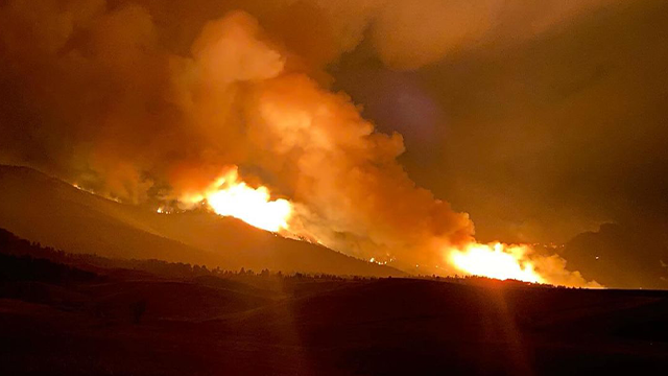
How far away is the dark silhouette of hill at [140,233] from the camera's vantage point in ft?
175

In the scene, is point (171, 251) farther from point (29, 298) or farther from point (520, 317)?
point (520, 317)

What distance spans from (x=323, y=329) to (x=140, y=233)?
4263 centimetres

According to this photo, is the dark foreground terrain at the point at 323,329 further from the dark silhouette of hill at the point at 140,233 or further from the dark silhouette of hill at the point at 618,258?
the dark silhouette of hill at the point at 618,258

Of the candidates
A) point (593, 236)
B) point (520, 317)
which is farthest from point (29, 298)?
point (593, 236)

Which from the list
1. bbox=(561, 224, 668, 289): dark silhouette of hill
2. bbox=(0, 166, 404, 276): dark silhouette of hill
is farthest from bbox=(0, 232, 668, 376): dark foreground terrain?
bbox=(561, 224, 668, 289): dark silhouette of hill

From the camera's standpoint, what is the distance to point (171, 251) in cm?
5522

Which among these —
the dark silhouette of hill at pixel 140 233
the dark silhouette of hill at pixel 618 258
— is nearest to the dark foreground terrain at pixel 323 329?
the dark silhouette of hill at pixel 140 233

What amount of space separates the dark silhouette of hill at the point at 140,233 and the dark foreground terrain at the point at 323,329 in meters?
23.2

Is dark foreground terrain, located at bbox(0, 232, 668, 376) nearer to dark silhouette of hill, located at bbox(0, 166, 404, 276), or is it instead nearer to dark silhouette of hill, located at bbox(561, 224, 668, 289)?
dark silhouette of hill, located at bbox(0, 166, 404, 276)

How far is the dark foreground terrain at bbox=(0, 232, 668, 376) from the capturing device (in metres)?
13.0

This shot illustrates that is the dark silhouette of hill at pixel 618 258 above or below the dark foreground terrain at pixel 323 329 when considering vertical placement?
above

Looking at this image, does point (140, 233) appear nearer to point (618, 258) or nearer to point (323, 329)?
point (323, 329)

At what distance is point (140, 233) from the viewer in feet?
191

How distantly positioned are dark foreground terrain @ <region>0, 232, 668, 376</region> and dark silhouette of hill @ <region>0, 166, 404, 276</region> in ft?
76.3
